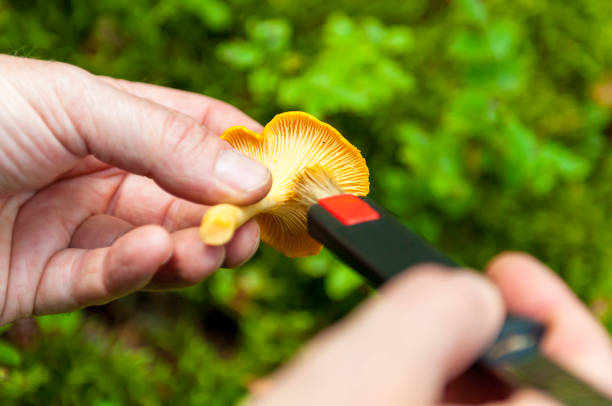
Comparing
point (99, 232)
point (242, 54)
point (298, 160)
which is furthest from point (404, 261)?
point (242, 54)

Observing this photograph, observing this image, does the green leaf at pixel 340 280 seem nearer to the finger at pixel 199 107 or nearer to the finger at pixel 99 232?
the finger at pixel 199 107

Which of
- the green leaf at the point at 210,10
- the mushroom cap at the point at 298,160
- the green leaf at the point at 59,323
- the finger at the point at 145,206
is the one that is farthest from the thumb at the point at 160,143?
the green leaf at the point at 210,10

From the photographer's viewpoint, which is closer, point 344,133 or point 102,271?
point 102,271

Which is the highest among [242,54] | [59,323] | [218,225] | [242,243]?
[242,54]

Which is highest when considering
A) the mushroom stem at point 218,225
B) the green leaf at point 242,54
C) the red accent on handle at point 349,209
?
the green leaf at point 242,54

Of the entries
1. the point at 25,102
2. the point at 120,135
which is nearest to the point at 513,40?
the point at 120,135

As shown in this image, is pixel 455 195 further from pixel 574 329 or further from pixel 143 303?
pixel 143 303

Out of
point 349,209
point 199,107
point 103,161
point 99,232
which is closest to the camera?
point 349,209

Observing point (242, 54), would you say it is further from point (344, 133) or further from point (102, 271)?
Answer: point (102, 271)
